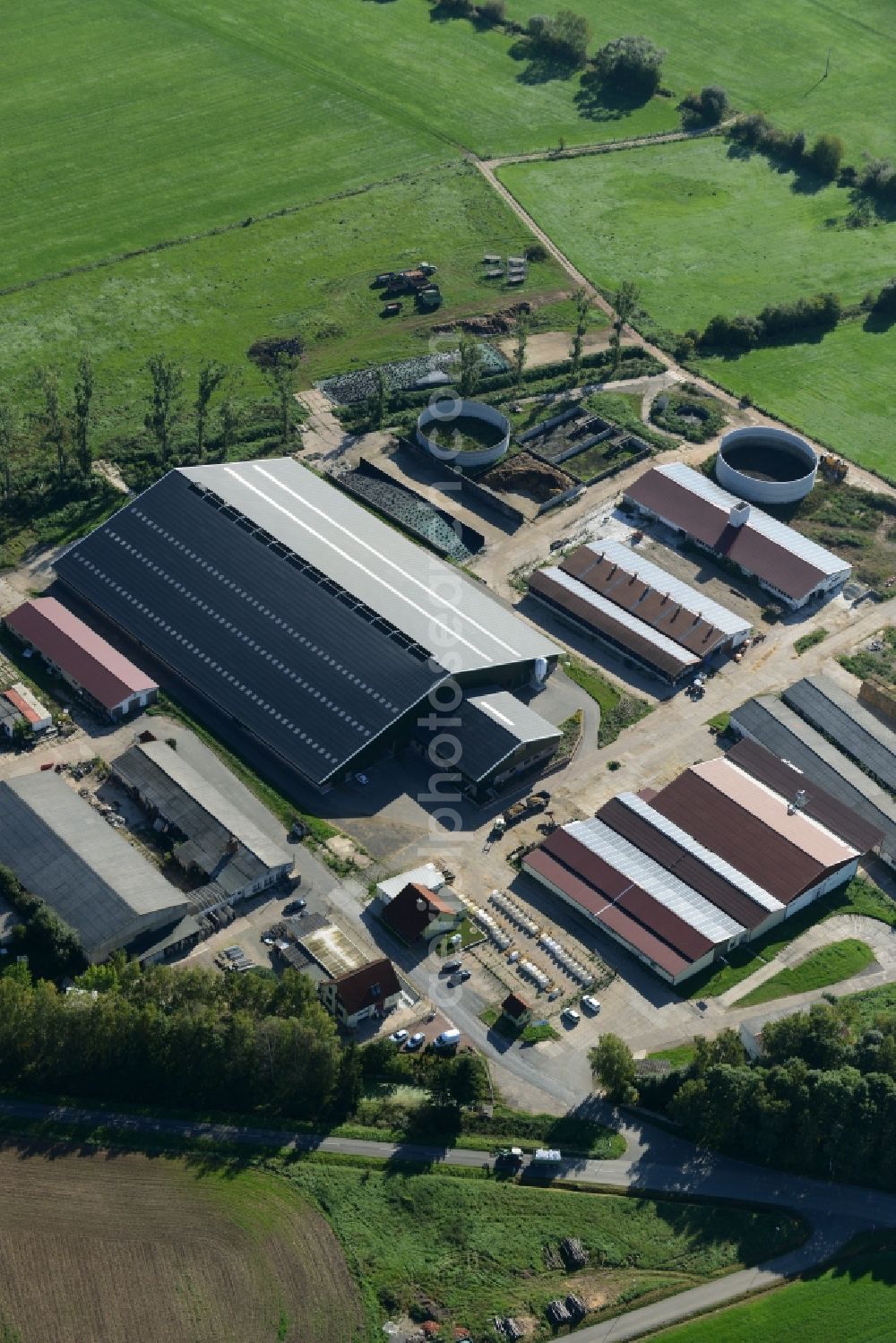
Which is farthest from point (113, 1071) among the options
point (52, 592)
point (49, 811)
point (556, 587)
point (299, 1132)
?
point (556, 587)

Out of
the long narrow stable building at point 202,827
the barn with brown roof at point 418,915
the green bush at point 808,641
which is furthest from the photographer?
the green bush at point 808,641

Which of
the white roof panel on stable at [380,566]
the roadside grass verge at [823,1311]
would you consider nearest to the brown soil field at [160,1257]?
the roadside grass verge at [823,1311]

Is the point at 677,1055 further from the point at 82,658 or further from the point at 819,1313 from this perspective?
the point at 82,658

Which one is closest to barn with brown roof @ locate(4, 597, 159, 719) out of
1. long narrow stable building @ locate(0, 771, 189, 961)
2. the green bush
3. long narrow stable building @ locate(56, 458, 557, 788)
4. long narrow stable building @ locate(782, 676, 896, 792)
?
long narrow stable building @ locate(56, 458, 557, 788)

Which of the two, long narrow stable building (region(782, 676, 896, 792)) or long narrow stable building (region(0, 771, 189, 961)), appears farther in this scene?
long narrow stable building (region(782, 676, 896, 792))

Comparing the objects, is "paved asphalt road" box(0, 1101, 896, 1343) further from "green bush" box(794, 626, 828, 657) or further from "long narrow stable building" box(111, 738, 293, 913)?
"green bush" box(794, 626, 828, 657)

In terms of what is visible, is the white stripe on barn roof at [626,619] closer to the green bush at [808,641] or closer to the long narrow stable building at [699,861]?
the green bush at [808,641]
